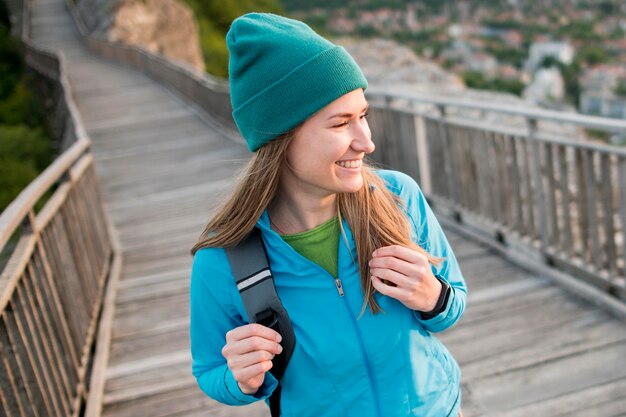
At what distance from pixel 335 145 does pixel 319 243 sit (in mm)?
280

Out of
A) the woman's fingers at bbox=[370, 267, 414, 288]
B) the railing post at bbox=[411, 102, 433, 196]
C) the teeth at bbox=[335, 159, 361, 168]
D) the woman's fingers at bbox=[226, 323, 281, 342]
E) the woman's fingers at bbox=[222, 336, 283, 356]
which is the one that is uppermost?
the teeth at bbox=[335, 159, 361, 168]

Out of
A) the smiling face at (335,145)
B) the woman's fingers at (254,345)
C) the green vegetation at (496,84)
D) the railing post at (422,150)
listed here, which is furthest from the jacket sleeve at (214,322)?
the green vegetation at (496,84)

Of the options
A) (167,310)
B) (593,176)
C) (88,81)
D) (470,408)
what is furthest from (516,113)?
(88,81)

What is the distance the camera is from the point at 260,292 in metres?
1.58

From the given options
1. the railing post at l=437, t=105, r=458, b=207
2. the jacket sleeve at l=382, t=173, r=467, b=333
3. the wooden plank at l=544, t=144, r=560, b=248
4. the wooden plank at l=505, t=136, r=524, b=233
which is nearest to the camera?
the jacket sleeve at l=382, t=173, r=467, b=333

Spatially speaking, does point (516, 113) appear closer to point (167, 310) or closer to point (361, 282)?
point (167, 310)

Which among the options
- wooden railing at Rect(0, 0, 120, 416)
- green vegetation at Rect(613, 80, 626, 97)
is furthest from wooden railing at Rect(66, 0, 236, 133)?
green vegetation at Rect(613, 80, 626, 97)

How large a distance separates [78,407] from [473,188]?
3.56 meters

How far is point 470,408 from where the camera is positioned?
351 cm

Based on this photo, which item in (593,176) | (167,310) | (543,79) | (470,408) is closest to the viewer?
(470,408)

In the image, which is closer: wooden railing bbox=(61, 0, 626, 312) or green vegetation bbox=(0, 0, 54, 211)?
wooden railing bbox=(61, 0, 626, 312)

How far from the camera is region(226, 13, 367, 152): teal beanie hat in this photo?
5.13 ft

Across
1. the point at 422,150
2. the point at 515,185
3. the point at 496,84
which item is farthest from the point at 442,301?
the point at 496,84

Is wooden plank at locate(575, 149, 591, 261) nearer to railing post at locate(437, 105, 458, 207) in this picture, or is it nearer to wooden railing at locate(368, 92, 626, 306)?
wooden railing at locate(368, 92, 626, 306)
